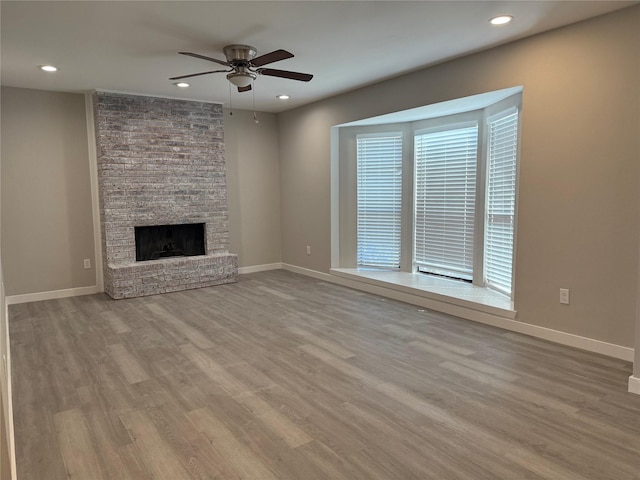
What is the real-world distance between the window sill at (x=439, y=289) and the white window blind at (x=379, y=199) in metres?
0.27

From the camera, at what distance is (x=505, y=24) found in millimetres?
3271

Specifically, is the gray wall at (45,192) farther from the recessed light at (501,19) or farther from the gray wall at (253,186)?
the recessed light at (501,19)

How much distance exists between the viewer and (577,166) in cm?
333

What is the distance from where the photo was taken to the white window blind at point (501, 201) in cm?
421

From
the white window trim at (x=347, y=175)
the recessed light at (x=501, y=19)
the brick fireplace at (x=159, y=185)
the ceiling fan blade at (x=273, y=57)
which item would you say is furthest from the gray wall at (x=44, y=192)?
the recessed light at (x=501, y=19)

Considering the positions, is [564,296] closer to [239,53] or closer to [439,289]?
[439,289]

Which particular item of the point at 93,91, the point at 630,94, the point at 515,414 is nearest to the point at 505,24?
the point at 630,94

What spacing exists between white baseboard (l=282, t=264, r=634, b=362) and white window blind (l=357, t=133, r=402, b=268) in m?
0.60

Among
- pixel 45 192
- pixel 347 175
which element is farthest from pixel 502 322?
pixel 45 192

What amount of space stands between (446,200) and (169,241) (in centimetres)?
385

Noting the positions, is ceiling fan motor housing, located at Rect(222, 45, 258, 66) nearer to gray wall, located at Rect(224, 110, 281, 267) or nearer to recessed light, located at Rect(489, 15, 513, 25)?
recessed light, located at Rect(489, 15, 513, 25)

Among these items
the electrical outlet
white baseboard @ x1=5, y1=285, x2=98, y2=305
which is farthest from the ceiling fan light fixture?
white baseboard @ x1=5, y1=285, x2=98, y2=305

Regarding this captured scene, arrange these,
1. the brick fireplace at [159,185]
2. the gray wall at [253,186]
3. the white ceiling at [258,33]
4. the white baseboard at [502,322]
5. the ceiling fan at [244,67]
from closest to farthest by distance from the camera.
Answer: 1. the white ceiling at [258,33]
2. the white baseboard at [502,322]
3. the ceiling fan at [244,67]
4. the brick fireplace at [159,185]
5. the gray wall at [253,186]

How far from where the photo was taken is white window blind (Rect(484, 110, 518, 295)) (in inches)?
166
